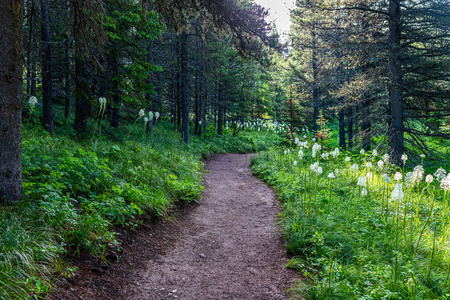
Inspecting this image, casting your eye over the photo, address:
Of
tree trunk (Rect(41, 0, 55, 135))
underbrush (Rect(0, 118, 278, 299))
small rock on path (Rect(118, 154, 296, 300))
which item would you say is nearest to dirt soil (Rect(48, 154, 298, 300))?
small rock on path (Rect(118, 154, 296, 300))

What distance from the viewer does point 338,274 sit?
9.62ft

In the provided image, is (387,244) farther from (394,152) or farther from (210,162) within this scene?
(210,162)

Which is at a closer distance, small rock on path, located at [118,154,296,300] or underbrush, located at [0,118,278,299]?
underbrush, located at [0,118,278,299]

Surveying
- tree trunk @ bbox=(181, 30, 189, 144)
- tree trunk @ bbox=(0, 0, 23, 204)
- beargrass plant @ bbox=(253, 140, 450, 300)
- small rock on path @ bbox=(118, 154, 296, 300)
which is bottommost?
small rock on path @ bbox=(118, 154, 296, 300)

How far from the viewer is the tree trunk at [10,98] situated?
2.90 meters

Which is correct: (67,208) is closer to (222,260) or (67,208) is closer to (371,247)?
(222,260)

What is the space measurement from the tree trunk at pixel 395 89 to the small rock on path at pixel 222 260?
4767 mm

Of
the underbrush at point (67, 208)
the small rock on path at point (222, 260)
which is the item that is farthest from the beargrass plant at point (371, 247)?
the underbrush at point (67, 208)

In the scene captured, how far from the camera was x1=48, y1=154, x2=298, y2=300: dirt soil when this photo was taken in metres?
2.75

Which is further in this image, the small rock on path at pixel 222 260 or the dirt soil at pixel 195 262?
the small rock on path at pixel 222 260

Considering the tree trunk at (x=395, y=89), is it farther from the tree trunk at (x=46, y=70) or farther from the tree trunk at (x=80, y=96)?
the tree trunk at (x=46, y=70)

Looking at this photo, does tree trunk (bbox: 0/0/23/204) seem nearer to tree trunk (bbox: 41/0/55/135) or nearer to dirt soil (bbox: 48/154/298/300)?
dirt soil (bbox: 48/154/298/300)

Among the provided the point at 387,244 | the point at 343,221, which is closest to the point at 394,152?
the point at 343,221

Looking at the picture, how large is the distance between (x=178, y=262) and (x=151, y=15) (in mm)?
7676
